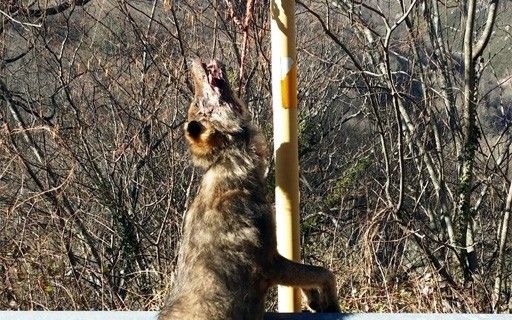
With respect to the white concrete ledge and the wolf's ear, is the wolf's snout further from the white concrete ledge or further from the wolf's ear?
the white concrete ledge

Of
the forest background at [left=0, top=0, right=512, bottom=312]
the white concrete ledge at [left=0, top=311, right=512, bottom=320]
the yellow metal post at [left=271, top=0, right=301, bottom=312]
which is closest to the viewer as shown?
the white concrete ledge at [left=0, top=311, right=512, bottom=320]

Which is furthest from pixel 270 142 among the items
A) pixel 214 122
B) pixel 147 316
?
pixel 147 316

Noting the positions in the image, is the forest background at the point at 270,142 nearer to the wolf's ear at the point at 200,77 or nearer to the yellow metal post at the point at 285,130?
the yellow metal post at the point at 285,130

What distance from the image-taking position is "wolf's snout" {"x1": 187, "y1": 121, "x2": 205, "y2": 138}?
17.9ft

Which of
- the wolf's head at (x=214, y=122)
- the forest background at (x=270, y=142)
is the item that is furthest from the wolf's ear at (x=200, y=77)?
the forest background at (x=270, y=142)

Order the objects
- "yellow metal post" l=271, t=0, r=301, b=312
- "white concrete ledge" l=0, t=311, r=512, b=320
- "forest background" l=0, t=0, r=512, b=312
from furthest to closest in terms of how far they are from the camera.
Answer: "forest background" l=0, t=0, r=512, b=312 < "yellow metal post" l=271, t=0, r=301, b=312 < "white concrete ledge" l=0, t=311, r=512, b=320

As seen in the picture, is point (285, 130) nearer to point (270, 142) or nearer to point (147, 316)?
point (147, 316)

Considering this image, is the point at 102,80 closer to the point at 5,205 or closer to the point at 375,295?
the point at 5,205

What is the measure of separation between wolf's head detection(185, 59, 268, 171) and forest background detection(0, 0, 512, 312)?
2.37 metres

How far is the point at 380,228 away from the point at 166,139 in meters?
3.32

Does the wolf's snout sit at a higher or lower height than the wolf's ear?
lower

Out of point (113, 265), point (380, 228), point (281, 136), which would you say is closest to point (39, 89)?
point (113, 265)

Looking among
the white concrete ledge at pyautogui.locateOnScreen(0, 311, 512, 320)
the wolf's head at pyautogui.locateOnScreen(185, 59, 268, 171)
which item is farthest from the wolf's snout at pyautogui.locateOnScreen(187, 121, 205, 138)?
the white concrete ledge at pyautogui.locateOnScreen(0, 311, 512, 320)

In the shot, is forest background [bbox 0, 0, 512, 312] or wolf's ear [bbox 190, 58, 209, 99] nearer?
wolf's ear [bbox 190, 58, 209, 99]
